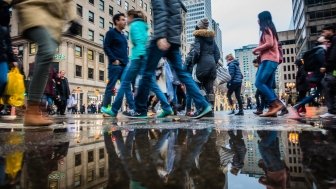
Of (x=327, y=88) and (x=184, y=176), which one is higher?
(x=327, y=88)

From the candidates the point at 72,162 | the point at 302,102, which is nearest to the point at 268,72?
the point at 302,102

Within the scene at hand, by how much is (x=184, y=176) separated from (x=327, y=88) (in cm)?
566

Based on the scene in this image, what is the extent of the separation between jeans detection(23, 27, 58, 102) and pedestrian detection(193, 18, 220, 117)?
13.0 feet

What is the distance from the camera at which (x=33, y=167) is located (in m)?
1.03

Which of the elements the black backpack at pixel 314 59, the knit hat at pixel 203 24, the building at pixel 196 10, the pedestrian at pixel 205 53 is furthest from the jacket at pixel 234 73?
the building at pixel 196 10

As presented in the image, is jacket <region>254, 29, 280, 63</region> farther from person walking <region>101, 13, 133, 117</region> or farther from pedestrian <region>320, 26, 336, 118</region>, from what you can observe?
person walking <region>101, 13, 133, 117</region>

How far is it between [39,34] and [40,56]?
0.70 feet

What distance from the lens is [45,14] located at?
281 centimetres

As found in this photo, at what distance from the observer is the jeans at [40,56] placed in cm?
278

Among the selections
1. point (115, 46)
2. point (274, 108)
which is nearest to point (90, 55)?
point (115, 46)

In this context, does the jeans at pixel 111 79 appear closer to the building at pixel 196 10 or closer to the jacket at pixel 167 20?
the jacket at pixel 167 20

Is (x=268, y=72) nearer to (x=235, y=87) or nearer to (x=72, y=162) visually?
(x=235, y=87)

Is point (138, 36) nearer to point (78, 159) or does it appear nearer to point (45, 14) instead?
point (45, 14)

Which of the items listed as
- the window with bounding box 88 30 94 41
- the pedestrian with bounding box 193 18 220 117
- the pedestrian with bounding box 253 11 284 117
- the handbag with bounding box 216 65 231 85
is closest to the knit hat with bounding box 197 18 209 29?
the pedestrian with bounding box 193 18 220 117
